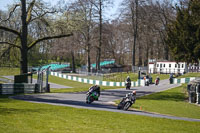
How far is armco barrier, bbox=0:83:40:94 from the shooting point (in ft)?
80.4

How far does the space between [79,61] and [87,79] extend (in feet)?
163

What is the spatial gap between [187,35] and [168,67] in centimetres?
2870

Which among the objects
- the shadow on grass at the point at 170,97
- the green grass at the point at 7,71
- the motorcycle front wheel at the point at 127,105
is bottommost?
the shadow on grass at the point at 170,97

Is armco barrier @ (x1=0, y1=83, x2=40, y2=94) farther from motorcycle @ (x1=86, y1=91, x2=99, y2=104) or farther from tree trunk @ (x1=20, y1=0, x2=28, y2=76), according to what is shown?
motorcycle @ (x1=86, y1=91, x2=99, y2=104)

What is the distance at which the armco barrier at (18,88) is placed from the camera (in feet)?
80.4

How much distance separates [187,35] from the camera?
26.0 m

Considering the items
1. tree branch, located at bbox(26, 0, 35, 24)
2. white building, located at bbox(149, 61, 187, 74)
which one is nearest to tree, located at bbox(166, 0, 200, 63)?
tree branch, located at bbox(26, 0, 35, 24)

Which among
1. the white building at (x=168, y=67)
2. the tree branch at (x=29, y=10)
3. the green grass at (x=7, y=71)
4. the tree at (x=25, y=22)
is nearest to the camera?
the tree at (x=25, y=22)

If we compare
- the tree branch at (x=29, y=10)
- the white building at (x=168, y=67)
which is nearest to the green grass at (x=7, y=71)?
the tree branch at (x=29, y=10)

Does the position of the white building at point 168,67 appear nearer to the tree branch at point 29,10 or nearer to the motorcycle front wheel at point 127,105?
the tree branch at point 29,10

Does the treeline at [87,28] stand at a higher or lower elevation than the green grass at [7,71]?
higher

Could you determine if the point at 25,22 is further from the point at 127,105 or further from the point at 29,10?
the point at 127,105

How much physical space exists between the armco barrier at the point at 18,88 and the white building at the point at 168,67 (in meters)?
30.1

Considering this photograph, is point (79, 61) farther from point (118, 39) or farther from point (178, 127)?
point (178, 127)
